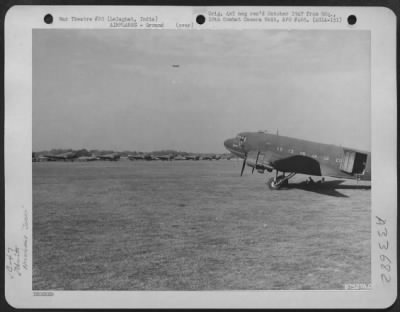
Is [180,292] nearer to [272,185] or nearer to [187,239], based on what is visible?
[187,239]

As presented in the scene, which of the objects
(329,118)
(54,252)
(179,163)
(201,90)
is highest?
(201,90)

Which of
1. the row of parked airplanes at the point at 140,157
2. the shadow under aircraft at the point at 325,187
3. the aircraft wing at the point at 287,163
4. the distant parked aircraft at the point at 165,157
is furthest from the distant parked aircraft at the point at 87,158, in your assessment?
the shadow under aircraft at the point at 325,187

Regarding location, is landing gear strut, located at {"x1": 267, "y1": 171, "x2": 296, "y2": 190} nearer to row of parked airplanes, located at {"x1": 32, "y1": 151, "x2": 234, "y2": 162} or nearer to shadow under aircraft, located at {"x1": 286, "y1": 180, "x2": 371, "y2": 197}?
shadow under aircraft, located at {"x1": 286, "y1": 180, "x2": 371, "y2": 197}

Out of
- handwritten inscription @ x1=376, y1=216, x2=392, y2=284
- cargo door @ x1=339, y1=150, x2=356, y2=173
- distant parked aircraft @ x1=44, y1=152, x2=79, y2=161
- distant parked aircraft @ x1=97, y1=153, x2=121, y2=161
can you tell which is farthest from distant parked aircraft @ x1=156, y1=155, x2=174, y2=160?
handwritten inscription @ x1=376, y1=216, x2=392, y2=284

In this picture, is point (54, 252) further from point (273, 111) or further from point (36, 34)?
point (273, 111)

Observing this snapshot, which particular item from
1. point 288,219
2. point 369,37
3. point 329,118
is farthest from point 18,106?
point 369,37

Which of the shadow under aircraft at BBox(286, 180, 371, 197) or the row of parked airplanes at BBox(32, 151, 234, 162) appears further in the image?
the shadow under aircraft at BBox(286, 180, 371, 197)
